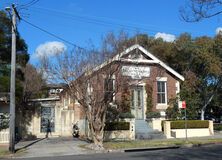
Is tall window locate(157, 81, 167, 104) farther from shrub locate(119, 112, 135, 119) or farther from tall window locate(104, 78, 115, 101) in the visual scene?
tall window locate(104, 78, 115, 101)

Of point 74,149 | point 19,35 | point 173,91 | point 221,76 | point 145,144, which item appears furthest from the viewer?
point 221,76

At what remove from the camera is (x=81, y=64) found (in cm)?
2442

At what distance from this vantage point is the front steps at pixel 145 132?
2903 cm

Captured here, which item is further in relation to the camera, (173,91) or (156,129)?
(173,91)

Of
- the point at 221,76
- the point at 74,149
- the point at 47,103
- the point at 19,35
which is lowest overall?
the point at 74,149

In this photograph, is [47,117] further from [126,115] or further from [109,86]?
[109,86]

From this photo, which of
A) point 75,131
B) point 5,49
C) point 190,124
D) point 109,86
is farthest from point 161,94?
point 5,49

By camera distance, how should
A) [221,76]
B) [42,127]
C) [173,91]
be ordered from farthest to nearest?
[221,76] → [173,91] → [42,127]

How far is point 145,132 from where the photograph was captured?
29.6 metres

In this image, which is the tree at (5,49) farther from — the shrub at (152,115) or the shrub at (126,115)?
the shrub at (152,115)

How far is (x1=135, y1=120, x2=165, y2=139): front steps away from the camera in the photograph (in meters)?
29.0

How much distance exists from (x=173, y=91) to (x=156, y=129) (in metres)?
4.96

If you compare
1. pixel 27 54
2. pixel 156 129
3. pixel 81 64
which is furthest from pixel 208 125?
pixel 27 54

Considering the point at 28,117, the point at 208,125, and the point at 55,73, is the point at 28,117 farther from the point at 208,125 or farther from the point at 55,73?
the point at 208,125
